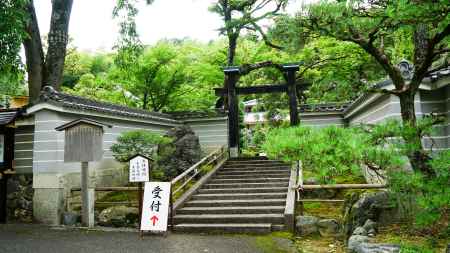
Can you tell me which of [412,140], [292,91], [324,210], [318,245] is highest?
[292,91]

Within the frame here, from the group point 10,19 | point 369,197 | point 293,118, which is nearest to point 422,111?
point 369,197

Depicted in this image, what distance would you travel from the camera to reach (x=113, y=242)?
8281 mm

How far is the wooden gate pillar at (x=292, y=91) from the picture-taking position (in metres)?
17.2

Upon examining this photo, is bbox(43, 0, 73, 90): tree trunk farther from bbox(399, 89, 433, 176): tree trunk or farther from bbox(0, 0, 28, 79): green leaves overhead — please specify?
bbox(399, 89, 433, 176): tree trunk

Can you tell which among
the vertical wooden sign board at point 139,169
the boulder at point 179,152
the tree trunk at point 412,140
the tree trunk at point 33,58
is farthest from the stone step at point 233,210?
the tree trunk at point 33,58

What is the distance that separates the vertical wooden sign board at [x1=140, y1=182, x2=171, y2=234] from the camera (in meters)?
8.89

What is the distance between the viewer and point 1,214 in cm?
1116

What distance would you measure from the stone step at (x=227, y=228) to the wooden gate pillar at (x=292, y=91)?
27.9 feet

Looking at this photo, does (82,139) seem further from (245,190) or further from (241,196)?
(245,190)

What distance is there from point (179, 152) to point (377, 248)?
9035mm

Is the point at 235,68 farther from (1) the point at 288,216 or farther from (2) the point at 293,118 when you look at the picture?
(1) the point at 288,216

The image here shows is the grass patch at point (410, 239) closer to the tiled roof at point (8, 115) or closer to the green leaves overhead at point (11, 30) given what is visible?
the green leaves overhead at point (11, 30)

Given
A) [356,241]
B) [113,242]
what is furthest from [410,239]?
[113,242]

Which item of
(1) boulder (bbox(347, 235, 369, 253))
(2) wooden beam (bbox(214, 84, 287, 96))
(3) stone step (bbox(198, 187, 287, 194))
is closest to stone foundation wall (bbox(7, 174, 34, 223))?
(3) stone step (bbox(198, 187, 287, 194))
